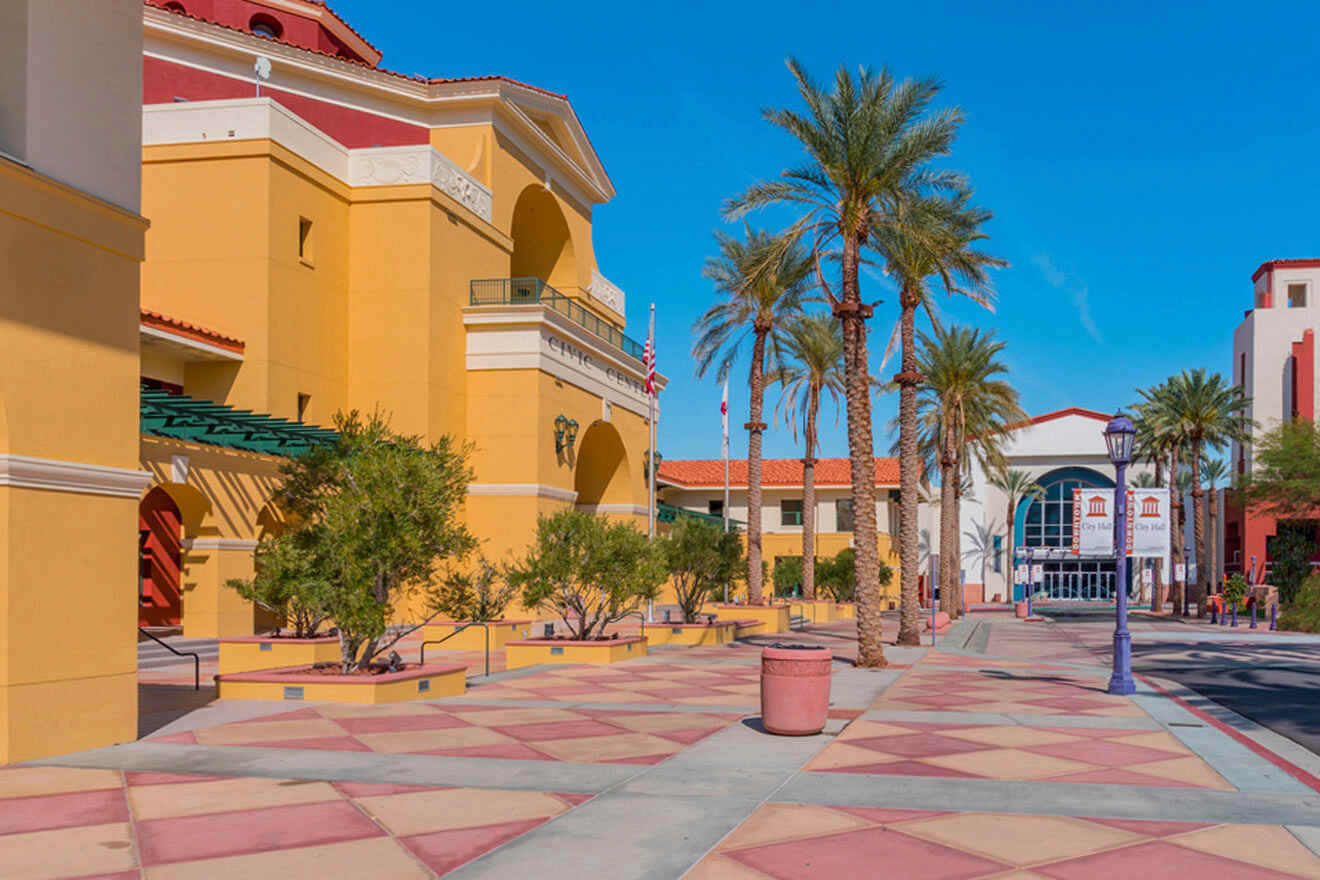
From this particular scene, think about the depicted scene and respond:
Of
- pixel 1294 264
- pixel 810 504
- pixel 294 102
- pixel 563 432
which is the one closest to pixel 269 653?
pixel 563 432

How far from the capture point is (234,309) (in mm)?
29938

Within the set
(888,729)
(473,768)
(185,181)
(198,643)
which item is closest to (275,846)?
(473,768)

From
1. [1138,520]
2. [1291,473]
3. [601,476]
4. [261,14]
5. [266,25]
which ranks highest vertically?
[261,14]

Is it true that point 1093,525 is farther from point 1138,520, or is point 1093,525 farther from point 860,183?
point 860,183

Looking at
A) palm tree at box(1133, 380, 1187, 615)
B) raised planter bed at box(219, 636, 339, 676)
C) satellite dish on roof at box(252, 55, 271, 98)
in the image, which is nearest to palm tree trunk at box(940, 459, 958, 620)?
palm tree at box(1133, 380, 1187, 615)

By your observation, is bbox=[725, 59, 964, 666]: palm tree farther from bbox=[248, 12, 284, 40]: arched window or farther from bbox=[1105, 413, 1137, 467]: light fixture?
bbox=[248, 12, 284, 40]: arched window

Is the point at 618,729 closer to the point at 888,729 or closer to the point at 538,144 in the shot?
the point at 888,729

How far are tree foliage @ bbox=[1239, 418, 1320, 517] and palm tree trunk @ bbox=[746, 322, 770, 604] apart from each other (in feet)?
86.5

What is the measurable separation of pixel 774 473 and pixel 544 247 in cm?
3143

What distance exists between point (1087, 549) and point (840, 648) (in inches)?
454

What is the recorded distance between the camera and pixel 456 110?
3662cm

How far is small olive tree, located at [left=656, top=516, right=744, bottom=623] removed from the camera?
31703 mm

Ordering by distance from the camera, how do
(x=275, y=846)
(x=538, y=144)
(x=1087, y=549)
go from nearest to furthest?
1. (x=275, y=846)
2. (x=1087, y=549)
3. (x=538, y=144)

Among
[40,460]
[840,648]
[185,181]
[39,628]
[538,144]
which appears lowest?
[840,648]
